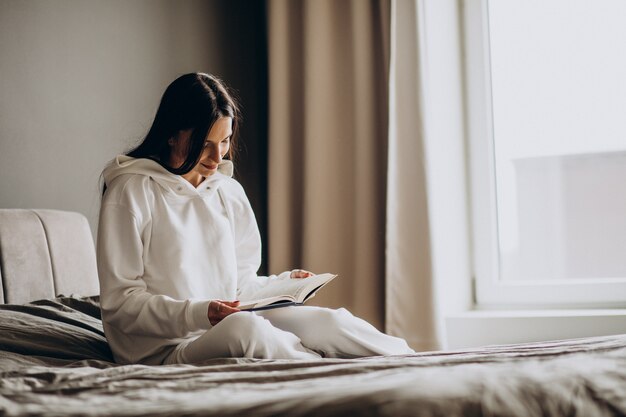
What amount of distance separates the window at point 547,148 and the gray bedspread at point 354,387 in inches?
66.5

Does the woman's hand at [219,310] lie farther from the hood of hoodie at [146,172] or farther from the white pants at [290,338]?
the hood of hoodie at [146,172]

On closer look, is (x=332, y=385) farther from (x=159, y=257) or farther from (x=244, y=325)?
(x=159, y=257)

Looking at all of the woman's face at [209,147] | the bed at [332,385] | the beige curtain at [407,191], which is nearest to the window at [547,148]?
the beige curtain at [407,191]

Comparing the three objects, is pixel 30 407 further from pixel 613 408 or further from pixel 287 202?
pixel 287 202

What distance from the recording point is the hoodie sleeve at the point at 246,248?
2035 mm

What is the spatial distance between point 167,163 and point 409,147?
1.18m

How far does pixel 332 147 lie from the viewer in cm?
298

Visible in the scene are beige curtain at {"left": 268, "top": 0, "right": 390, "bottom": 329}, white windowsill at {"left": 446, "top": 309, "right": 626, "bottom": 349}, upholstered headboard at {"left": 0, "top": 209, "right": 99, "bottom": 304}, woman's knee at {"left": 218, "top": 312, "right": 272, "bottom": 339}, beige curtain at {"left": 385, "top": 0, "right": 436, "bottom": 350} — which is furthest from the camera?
beige curtain at {"left": 268, "top": 0, "right": 390, "bottom": 329}

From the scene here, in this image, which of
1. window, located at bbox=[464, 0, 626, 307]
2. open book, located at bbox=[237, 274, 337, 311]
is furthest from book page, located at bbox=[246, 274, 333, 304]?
window, located at bbox=[464, 0, 626, 307]

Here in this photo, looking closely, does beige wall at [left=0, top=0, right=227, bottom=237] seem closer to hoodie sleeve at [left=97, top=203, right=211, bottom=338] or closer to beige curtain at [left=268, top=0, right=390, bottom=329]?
beige curtain at [left=268, top=0, right=390, bottom=329]

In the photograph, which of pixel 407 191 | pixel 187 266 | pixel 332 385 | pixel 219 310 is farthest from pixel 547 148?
pixel 332 385

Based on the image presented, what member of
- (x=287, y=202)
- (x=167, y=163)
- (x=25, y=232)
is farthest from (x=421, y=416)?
(x=287, y=202)

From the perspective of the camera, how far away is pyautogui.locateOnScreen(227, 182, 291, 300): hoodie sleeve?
2.04m

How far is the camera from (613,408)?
0.86 m
